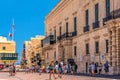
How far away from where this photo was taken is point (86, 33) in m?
46.5

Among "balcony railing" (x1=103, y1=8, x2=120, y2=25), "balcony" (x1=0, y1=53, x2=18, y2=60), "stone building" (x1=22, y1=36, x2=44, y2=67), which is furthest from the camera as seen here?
"balcony" (x1=0, y1=53, x2=18, y2=60)

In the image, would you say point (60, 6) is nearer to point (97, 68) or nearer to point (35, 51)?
point (97, 68)

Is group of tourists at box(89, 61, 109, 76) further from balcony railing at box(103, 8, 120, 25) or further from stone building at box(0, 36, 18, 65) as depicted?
stone building at box(0, 36, 18, 65)

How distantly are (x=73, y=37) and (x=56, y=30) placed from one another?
12762mm

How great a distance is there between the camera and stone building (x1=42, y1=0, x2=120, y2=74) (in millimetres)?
36938

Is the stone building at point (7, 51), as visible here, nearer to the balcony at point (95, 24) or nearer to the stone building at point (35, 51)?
the stone building at point (35, 51)

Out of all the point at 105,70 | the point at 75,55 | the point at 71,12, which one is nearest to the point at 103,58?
the point at 105,70

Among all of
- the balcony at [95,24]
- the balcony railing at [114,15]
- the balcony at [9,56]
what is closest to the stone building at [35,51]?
the balcony at [9,56]

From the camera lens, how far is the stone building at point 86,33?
36938 mm

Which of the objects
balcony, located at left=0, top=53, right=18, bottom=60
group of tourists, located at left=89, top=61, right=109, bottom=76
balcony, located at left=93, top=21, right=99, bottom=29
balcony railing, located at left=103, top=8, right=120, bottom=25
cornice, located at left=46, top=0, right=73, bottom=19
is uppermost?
cornice, located at left=46, top=0, right=73, bottom=19

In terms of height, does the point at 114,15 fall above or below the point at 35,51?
above

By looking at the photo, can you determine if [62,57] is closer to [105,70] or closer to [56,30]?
[56,30]

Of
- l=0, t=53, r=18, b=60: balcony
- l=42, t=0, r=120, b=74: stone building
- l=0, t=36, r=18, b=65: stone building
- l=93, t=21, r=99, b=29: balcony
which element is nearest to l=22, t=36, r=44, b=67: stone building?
l=0, t=53, r=18, b=60: balcony

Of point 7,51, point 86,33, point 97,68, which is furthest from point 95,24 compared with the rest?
point 7,51
